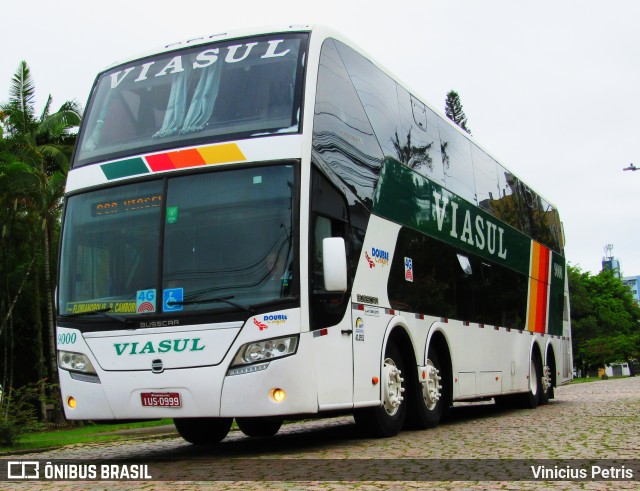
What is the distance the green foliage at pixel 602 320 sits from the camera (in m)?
83.9

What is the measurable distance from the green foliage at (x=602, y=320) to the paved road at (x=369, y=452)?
71.7 meters

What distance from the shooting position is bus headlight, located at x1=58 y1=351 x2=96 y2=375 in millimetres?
9922

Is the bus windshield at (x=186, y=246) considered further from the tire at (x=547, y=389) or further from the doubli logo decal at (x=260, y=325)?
the tire at (x=547, y=389)

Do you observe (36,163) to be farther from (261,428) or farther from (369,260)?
(369,260)

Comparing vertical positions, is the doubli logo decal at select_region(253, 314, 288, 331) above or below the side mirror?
below

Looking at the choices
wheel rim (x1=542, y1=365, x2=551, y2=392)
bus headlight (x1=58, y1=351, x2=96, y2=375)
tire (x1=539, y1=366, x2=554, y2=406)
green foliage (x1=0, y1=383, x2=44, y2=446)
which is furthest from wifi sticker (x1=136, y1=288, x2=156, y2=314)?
wheel rim (x1=542, y1=365, x2=551, y2=392)

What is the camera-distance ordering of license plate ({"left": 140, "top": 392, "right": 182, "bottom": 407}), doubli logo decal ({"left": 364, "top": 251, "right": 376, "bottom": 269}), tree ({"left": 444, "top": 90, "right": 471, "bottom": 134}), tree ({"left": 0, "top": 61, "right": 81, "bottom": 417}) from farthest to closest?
tree ({"left": 444, "top": 90, "right": 471, "bottom": 134}), tree ({"left": 0, "top": 61, "right": 81, "bottom": 417}), doubli logo decal ({"left": 364, "top": 251, "right": 376, "bottom": 269}), license plate ({"left": 140, "top": 392, "right": 182, "bottom": 407})

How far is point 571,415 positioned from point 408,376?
496 cm

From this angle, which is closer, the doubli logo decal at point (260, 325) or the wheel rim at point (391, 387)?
the doubli logo decal at point (260, 325)

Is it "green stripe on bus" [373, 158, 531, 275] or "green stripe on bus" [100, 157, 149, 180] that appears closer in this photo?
"green stripe on bus" [100, 157, 149, 180]

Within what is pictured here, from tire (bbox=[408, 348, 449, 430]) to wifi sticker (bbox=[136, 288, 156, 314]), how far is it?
414 cm

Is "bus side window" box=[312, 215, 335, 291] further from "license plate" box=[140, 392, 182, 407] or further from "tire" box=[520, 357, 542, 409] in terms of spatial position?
"tire" box=[520, 357, 542, 409]

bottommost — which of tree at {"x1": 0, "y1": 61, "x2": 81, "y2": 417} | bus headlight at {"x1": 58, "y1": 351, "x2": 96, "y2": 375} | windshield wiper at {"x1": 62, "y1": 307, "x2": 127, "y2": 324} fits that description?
bus headlight at {"x1": 58, "y1": 351, "x2": 96, "y2": 375}

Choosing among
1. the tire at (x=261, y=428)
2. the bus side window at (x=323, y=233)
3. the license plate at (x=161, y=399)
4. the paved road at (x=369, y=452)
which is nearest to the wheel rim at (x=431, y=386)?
the paved road at (x=369, y=452)
